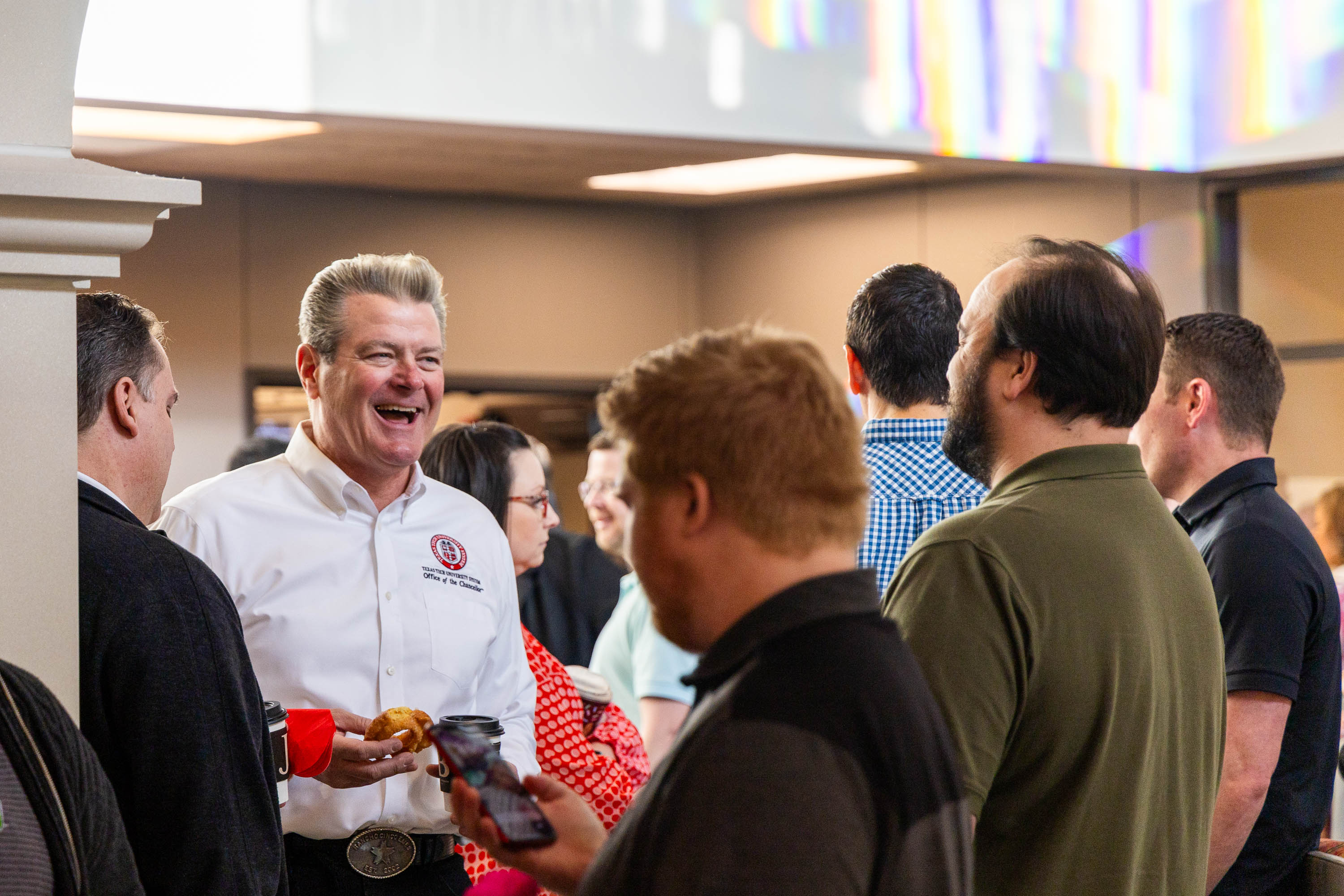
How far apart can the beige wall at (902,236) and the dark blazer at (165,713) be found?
18.0 feet

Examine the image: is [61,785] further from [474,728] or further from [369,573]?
[369,573]

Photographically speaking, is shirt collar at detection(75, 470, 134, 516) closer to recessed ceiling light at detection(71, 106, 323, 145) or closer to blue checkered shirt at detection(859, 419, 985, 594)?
blue checkered shirt at detection(859, 419, 985, 594)

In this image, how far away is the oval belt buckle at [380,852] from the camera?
93.1 inches

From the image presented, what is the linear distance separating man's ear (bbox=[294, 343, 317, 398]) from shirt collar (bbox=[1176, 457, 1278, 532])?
160 cm

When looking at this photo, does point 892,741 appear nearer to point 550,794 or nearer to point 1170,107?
point 550,794

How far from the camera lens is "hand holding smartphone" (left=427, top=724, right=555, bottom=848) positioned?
131 cm

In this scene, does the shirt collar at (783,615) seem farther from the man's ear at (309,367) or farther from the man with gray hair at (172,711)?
the man's ear at (309,367)

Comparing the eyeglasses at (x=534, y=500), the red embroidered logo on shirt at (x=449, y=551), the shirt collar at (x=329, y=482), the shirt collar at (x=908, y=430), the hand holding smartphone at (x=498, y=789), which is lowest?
the hand holding smartphone at (x=498, y=789)

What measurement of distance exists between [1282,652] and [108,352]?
A: 190 cm

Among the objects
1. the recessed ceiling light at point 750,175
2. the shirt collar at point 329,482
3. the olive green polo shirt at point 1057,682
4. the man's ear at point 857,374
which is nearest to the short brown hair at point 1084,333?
the olive green polo shirt at point 1057,682

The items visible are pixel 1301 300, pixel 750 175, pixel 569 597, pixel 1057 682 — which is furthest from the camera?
pixel 750 175

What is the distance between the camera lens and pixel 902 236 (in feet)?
25.3

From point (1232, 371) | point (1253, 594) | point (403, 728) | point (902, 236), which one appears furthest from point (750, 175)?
point (403, 728)

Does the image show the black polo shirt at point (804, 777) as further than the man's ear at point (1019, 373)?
No
